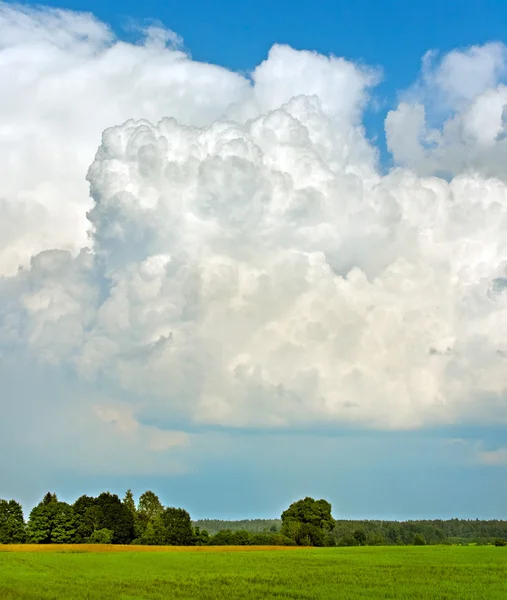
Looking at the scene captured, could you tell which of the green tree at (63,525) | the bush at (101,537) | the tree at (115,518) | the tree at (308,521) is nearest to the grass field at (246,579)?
the bush at (101,537)

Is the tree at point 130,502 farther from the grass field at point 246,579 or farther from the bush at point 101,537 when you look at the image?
the grass field at point 246,579

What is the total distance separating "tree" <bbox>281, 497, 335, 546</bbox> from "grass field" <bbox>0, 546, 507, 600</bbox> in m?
63.5

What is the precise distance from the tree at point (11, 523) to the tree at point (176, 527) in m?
25.6

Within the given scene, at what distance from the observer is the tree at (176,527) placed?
425ft

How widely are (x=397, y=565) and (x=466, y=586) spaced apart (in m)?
20.8

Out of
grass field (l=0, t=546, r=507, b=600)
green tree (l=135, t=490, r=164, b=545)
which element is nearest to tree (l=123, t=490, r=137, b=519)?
green tree (l=135, t=490, r=164, b=545)

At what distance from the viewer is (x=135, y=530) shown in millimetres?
136625

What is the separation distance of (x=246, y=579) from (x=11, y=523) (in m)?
92.8

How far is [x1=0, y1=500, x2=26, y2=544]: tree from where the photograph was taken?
131125mm

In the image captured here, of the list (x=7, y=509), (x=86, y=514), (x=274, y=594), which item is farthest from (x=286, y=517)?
(x=274, y=594)

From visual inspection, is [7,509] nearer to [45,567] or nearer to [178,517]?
[178,517]

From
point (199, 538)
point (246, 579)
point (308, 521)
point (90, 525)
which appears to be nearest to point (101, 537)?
point (90, 525)

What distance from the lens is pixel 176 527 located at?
131 m

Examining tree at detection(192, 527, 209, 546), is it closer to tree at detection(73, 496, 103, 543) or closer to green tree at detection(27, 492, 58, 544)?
tree at detection(73, 496, 103, 543)
